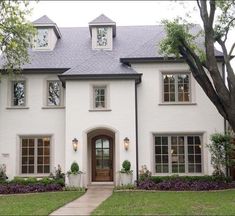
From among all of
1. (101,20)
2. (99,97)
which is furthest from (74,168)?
(101,20)

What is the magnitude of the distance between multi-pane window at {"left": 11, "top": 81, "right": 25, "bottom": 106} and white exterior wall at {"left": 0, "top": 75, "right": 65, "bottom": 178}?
28 centimetres

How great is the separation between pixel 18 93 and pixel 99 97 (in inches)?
173

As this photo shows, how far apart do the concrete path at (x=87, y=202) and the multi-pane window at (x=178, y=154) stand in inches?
114

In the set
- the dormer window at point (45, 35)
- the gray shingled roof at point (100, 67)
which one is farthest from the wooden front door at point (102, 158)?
the dormer window at point (45, 35)

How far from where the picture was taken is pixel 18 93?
70.0ft

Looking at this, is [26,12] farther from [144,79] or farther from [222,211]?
[222,211]

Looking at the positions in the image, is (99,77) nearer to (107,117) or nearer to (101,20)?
(107,117)

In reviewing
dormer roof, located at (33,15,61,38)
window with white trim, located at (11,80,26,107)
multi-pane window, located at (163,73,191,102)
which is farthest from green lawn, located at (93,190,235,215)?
dormer roof, located at (33,15,61,38)

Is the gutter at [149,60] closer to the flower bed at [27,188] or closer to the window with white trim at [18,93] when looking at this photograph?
the window with white trim at [18,93]

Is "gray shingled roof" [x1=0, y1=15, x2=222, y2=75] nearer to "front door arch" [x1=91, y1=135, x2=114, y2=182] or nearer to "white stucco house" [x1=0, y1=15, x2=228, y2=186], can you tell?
"white stucco house" [x1=0, y1=15, x2=228, y2=186]

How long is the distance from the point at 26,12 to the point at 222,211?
1115cm

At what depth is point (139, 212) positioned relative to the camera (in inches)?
466

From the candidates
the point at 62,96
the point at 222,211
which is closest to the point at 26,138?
the point at 62,96

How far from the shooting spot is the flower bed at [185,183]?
18.5 m
